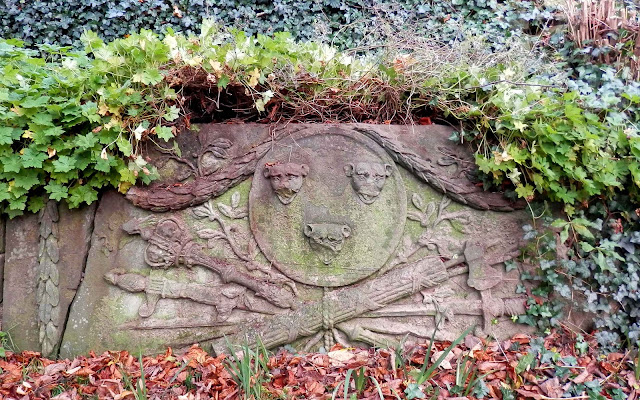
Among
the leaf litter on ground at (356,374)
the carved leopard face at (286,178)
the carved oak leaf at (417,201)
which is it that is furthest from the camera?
the carved oak leaf at (417,201)

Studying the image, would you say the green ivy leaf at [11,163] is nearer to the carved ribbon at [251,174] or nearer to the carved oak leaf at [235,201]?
the carved ribbon at [251,174]

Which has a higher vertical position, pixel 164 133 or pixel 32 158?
pixel 164 133

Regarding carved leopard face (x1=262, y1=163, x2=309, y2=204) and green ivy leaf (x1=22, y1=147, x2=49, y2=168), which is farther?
carved leopard face (x1=262, y1=163, x2=309, y2=204)

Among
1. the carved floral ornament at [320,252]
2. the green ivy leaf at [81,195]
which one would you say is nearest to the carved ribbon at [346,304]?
the carved floral ornament at [320,252]

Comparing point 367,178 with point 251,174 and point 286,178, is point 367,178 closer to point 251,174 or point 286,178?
point 286,178

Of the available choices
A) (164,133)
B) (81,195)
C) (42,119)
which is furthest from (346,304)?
(42,119)

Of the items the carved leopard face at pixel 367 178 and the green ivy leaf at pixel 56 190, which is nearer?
the green ivy leaf at pixel 56 190

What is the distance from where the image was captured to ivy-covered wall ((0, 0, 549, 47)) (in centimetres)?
596

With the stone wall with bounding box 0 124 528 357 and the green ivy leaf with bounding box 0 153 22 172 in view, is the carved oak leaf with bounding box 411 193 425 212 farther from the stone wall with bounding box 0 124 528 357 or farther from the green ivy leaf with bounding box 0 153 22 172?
the green ivy leaf with bounding box 0 153 22 172

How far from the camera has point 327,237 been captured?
3.53 meters

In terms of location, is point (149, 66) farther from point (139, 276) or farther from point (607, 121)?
point (607, 121)

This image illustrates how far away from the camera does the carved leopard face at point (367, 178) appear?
3.57 meters

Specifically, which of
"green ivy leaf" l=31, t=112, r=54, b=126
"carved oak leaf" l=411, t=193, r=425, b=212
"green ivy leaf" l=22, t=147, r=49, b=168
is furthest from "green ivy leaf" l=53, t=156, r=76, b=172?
"carved oak leaf" l=411, t=193, r=425, b=212

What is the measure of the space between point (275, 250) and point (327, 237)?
34 centimetres
